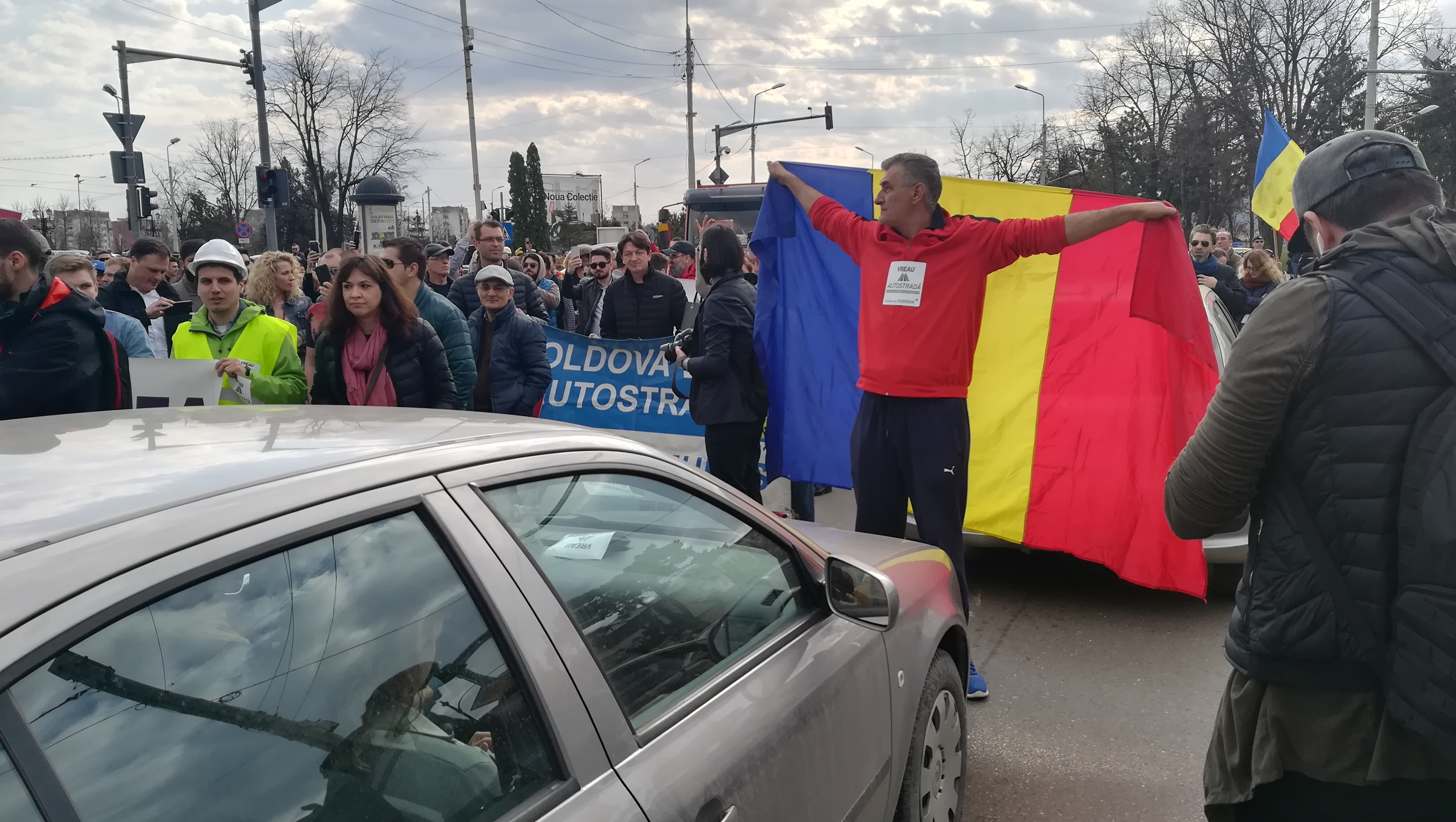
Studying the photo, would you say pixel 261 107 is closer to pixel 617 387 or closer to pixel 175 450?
pixel 617 387

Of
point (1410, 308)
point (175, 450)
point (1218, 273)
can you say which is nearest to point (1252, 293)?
point (1218, 273)

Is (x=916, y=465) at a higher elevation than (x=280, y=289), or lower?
lower

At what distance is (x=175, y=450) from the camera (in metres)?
1.53

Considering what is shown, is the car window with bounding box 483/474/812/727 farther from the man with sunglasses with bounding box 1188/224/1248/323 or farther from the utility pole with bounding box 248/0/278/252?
the utility pole with bounding box 248/0/278/252

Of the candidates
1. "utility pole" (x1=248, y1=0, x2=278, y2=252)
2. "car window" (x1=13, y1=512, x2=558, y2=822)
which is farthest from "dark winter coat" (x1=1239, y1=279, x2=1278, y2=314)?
"utility pole" (x1=248, y1=0, x2=278, y2=252)

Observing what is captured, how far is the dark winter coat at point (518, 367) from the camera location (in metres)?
5.81

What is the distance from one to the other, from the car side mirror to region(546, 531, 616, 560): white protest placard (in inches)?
23.1

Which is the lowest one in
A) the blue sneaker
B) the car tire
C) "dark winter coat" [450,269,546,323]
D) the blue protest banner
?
the blue sneaker

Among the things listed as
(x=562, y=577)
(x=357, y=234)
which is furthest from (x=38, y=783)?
(x=357, y=234)

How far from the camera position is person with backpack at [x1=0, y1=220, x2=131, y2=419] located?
3.53 meters

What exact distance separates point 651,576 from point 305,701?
0.85m

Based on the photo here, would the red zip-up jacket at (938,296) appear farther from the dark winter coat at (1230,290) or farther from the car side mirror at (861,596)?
the dark winter coat at (1230,290)

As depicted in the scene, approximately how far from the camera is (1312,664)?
1.91 metres

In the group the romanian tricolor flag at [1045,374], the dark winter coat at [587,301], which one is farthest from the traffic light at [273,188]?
the romanian tricolor flag at [1045,374]
